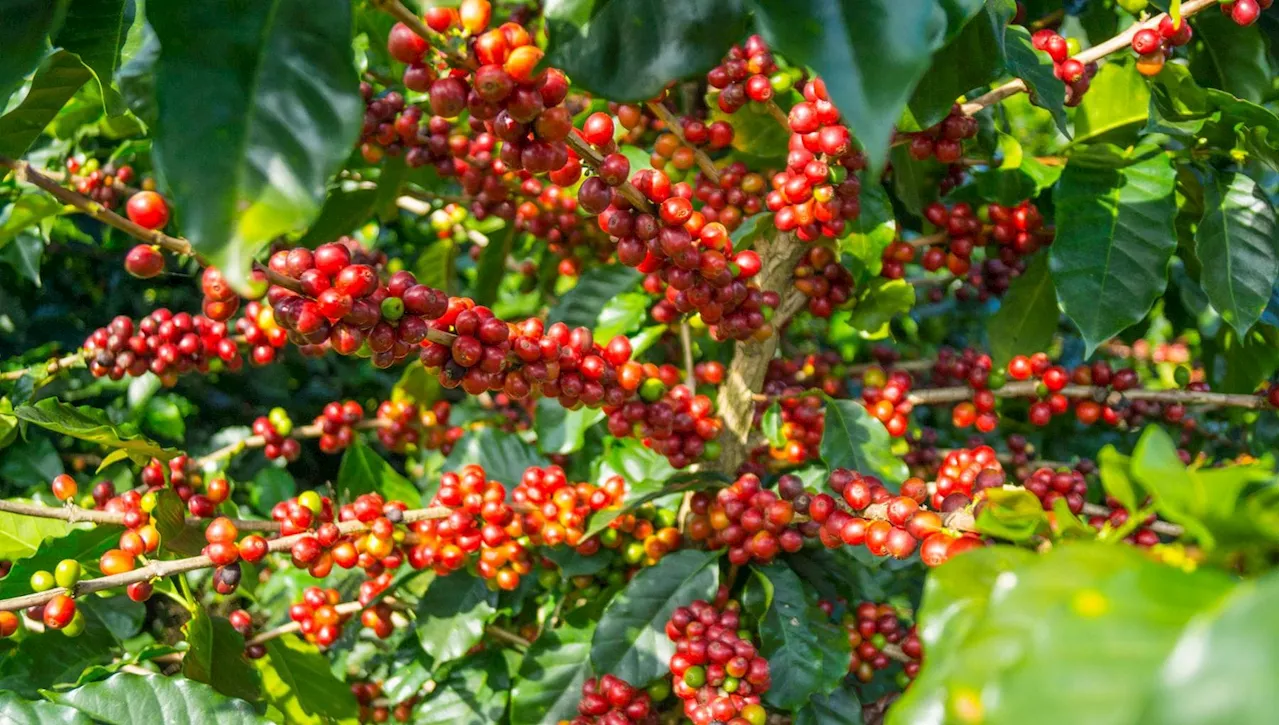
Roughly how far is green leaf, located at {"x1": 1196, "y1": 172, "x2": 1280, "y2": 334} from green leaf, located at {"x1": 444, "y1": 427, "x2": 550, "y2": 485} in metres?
1.44

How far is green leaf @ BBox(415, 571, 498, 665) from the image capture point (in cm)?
183

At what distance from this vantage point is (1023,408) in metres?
2.36

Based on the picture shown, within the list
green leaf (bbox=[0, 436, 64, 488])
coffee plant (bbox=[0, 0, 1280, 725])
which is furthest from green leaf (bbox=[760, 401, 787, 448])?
green leaf (bbox=[0, 436, 64, 488])

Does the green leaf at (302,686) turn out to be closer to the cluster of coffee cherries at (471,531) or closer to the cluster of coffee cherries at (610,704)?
the cluster of coffee cherries at (471,531)

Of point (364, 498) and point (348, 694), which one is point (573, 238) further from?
point (348, 694)

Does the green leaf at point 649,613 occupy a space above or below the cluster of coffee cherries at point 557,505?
below

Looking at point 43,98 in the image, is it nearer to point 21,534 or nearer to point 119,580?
point 119,580

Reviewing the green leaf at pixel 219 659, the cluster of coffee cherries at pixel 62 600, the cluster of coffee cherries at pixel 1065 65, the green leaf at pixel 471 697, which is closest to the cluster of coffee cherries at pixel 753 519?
the green leaf at pixel 471 697

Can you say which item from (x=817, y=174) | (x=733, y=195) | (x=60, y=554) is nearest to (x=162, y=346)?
(x=60, y=554)

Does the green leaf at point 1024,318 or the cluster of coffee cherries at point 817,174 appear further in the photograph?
the green leaf at point 1024,318

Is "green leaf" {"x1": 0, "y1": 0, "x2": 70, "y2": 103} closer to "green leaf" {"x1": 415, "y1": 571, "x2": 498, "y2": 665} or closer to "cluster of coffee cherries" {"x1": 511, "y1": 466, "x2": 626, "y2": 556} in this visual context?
"cluster of coffee cherries" {"x1": 511, "y1": 466, "x2": 626, "y2": 556}

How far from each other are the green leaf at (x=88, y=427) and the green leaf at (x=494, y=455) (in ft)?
1.99

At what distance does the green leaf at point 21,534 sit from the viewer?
1.67 metres

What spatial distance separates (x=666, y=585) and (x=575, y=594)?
1.17ft
